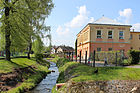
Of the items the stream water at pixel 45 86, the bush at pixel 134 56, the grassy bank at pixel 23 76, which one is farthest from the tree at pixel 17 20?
the bush at pixel 134 56

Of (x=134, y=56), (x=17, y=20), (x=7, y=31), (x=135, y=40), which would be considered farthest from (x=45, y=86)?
(x=135, y=40)

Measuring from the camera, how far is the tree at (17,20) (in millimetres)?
13914

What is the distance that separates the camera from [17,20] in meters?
14.3

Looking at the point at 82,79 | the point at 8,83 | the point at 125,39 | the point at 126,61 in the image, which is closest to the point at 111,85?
the point at 82,79

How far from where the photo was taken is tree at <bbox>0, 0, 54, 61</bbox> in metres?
13.9

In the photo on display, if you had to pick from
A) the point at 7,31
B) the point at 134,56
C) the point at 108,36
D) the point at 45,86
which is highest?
the point at 108,36

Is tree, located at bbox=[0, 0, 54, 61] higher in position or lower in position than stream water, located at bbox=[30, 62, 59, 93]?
higher

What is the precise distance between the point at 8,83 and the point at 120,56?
37.8 ft

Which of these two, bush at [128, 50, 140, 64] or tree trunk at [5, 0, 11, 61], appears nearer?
tree trunk at [5, 0, 11, 61]

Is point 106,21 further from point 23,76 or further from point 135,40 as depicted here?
point 23,76

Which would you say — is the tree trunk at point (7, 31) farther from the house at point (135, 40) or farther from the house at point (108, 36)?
the house at point (135, 40)

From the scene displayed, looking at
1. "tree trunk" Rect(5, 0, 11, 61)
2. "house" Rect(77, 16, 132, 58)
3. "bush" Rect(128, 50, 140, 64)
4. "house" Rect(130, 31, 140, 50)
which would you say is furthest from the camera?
"house" Rect(130, 31, 140, 50)

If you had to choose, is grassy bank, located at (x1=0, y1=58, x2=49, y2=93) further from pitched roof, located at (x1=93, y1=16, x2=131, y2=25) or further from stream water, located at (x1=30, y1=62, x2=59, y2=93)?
pitched roof, located at (x1=93, y1=16, x2=131, y2=25)

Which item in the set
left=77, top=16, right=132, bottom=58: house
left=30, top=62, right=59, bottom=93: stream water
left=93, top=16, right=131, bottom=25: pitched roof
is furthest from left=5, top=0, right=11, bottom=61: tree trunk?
left=93, top=16, right=131, bottom=25: pitched roof
